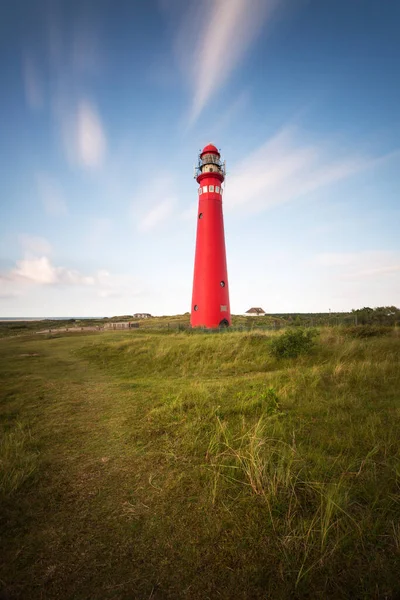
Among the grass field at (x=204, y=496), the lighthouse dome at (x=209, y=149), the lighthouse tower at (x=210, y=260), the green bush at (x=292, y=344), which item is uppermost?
the lighthouse dome at (x=209, y=149)

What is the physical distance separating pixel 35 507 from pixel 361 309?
2394cm

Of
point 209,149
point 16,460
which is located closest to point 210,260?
point 209,149

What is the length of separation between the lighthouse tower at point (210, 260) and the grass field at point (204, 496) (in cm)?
1539

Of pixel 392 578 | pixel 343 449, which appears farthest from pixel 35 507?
pixel 343 449

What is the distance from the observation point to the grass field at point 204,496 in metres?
1.83

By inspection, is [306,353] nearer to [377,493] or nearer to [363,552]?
[377,493]

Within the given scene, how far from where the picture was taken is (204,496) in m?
2.64

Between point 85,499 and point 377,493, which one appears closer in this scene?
point 377,493

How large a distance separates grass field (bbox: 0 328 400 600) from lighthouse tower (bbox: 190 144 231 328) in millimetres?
15388

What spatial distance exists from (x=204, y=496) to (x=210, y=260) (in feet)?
62.7

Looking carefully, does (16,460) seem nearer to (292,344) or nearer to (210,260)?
(292,344)

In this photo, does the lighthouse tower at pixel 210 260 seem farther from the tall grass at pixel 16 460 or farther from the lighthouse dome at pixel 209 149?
the tall grass at pixel 16 460

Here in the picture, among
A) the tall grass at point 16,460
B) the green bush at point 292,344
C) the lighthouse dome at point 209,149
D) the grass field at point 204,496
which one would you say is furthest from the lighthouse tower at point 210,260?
the tall grass at point 16,460

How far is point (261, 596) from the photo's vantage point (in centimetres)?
169
